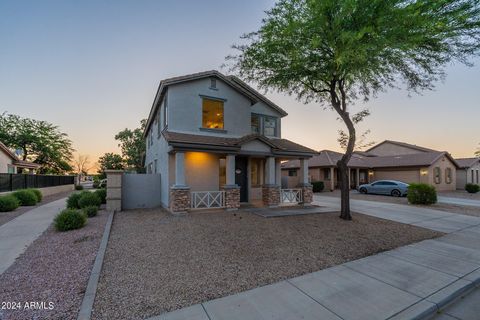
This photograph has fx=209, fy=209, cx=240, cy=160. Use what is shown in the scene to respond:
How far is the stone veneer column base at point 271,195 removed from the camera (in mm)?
11945

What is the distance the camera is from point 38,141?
29203mm

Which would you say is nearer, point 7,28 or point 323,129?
point 7,28

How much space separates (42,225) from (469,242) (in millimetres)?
15000

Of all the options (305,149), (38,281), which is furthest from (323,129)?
(38,281)

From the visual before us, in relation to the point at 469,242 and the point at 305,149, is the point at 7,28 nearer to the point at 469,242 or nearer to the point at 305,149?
the point at 305,149

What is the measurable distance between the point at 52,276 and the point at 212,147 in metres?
7.31

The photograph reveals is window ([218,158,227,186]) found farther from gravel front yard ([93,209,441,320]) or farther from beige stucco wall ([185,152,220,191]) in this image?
gravel front yard ([93,209,441,320])

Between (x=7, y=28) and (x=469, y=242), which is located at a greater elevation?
(x=7, y=28)

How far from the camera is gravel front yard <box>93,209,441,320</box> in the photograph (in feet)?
11.2

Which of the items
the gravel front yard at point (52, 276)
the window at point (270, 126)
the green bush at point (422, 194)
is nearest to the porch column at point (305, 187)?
the window at point (270, 126)

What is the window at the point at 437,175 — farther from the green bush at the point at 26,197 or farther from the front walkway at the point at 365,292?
the green bush at the point at 26,197

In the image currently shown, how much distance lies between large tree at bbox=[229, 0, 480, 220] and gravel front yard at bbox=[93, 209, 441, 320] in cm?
306

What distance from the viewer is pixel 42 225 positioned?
319 inches

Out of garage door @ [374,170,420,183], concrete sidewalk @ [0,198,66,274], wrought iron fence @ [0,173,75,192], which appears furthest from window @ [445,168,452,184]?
wrought iron fence @ [0,173,75,192]
